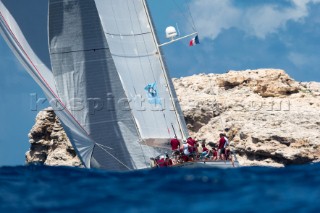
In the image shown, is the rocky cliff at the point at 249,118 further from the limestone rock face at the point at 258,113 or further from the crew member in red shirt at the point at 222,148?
the crew member in red shirt at the point at 222,148

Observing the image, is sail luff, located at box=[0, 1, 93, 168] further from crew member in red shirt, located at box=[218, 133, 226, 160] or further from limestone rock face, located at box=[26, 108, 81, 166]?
limestone rock face, located at box=[26, 108, 81, 166]

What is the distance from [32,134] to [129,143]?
9.73 m

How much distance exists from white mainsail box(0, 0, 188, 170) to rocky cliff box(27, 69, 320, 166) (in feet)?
15.4

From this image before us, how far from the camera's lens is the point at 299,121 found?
930 inches

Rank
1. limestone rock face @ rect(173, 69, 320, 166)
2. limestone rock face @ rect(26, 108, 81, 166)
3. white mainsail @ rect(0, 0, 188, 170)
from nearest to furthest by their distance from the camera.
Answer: white mainsail @ rect(0, 0, 188, 170)
limestone rock face @ rect(173, 69, 320, 166)
limestone rock face @ rect(26, 108, 81, 166)

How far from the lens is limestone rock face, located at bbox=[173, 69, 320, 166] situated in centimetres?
2250

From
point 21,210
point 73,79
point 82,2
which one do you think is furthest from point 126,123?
point 21,210

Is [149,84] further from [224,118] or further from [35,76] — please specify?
[224,118]

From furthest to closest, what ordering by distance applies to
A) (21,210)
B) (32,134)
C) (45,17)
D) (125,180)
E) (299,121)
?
(32,134), (299,121), (45,17), (125,180), (21,210)

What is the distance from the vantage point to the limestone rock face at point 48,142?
2736 cm

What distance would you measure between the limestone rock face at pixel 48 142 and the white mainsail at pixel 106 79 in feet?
23.4

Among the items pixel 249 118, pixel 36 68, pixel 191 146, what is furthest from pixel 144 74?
pixel 249 118

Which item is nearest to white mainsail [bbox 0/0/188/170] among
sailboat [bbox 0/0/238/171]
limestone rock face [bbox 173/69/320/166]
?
sailboat [bbox 0/0/238/171]

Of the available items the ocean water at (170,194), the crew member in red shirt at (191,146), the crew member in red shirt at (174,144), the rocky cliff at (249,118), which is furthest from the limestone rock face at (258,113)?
the ocean water at (170,194)
